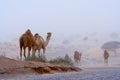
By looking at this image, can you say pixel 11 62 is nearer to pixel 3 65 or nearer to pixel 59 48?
pixel 3 65

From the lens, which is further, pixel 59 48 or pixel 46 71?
pixel 59 48

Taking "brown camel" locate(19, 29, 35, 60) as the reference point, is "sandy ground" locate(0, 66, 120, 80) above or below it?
below

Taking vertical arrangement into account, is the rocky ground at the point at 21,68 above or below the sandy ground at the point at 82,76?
above

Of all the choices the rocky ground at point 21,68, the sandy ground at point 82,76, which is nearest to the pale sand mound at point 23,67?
the rocky ground at point 21,68

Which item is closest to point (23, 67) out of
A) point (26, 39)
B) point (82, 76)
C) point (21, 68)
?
point (21, 68)

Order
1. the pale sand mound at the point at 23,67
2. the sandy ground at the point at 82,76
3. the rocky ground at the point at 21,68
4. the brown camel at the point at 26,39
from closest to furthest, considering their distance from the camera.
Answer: the sandy ground at the point at 82,76
the rocky ground at the point at 21,68
the pale sand mound at the point at 23,67
the brown camel at the point at 26,39

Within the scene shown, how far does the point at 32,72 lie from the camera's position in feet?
70.2

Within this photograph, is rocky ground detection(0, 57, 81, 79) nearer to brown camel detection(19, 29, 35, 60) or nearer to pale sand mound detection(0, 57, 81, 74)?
pale sand mound detection(0, 57, 81, 74)

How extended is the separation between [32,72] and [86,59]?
156 feet

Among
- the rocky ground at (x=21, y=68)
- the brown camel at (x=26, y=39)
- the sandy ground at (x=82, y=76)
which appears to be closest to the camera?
the sandy ground at (x=82, y=76)

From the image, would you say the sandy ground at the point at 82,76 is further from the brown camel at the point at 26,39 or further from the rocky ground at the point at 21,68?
the brown camel at the point at 26,39

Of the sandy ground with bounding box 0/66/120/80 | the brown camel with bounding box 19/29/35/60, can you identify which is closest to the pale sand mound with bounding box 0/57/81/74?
the sandy ground with bounding box 0/66/120/80

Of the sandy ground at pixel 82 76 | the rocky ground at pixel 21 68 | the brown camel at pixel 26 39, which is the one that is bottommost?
the sandy ground at pixel 82 76

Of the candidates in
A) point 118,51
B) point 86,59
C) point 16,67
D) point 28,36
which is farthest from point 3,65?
point 118,51
